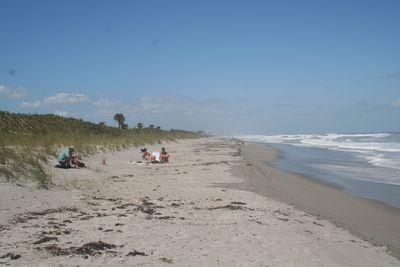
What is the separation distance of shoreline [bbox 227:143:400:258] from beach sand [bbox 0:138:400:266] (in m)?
0.46

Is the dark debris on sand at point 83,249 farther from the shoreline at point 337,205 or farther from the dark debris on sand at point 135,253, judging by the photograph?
the shoreline at point 337,205

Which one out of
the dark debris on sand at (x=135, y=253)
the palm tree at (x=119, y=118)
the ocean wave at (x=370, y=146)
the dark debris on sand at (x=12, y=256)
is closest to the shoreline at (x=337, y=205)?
the dark debris on sand at (x=135, y=253)

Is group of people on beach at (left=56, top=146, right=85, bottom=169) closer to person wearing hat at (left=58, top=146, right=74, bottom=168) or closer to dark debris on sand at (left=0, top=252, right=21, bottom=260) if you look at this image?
person wearing hat at (left=58, top=146, right=74, bottom=168)

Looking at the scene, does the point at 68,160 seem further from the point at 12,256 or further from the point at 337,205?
the point at 12,256

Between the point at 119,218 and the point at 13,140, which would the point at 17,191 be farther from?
the point at 13,140

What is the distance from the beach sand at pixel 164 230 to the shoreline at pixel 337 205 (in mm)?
459

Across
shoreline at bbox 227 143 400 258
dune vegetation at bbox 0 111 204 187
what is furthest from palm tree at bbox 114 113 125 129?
shoreline at bbox 227 143 400 258

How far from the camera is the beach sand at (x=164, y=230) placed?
6125mm

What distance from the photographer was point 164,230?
761cm

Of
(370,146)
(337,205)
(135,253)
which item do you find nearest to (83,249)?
(135,253)

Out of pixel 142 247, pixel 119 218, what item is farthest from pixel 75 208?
pixel 142 247

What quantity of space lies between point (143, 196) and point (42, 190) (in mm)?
2476

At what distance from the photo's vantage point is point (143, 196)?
11344 mm

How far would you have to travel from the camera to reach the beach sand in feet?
20.1
